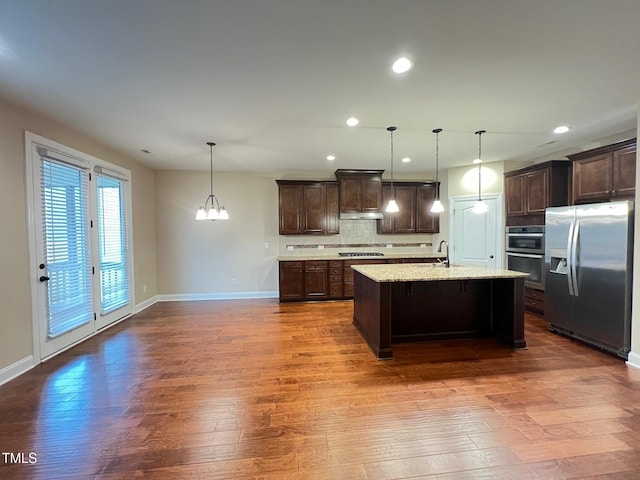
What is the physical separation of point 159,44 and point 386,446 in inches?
119

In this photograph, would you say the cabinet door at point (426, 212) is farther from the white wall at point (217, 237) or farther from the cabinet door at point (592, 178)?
the white wall at point (217, 237)

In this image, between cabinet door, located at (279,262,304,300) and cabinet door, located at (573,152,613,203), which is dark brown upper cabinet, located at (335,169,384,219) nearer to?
cabinet door, located at (279,262,304,300)

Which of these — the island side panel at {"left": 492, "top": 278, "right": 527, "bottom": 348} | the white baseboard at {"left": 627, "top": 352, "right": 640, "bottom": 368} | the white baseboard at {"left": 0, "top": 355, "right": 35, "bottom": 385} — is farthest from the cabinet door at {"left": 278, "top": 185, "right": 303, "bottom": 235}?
the white baseboard at {"left": 627, "top": 352, "right": 640, "bottom": 368}

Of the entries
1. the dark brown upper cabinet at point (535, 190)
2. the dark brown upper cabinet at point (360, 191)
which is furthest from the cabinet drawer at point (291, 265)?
the dark brown upper cabinet at point (535, 190)

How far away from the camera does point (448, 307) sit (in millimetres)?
3752

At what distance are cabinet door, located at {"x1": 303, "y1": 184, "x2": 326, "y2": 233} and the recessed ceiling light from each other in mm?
3815

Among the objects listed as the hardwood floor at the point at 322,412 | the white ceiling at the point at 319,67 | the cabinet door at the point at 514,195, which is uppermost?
the white ceiling at the point at 319,67

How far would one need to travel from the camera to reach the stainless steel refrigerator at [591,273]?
3.07 meters

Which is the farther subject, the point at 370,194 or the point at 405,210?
the point at 405,210

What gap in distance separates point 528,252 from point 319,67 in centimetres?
434

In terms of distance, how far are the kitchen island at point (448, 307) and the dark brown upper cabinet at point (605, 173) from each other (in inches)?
56.4

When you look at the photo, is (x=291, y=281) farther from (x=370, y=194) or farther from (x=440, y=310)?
(x=440, y=310)

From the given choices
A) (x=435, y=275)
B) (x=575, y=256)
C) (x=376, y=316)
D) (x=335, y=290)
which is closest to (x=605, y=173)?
(x=575, y=256)

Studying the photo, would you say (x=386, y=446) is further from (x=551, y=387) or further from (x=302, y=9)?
(x=302, y=9)
